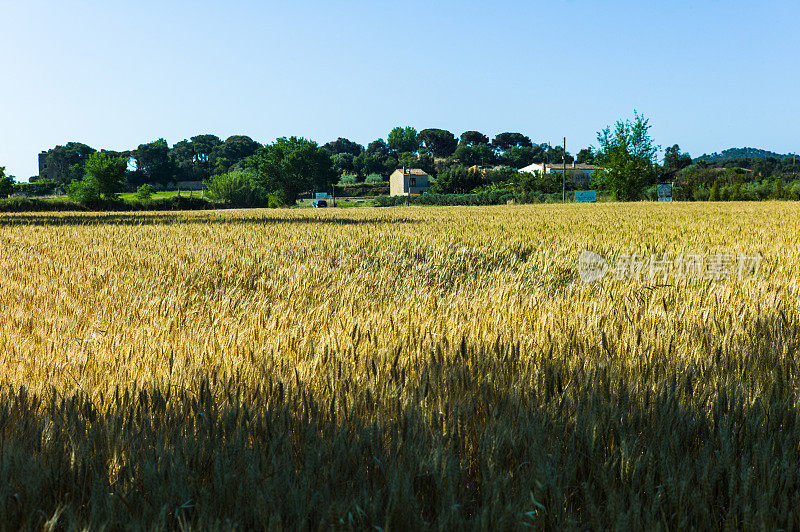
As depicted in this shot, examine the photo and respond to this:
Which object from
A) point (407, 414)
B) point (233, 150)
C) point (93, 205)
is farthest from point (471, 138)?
point (407, 414)

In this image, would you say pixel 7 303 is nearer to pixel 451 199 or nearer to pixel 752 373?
pixel 752 373

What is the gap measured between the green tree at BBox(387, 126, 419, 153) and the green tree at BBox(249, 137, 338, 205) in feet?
248

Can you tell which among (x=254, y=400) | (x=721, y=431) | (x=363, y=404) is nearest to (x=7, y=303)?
(x=254, y=400)

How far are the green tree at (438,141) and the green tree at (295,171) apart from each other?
81.7 meters

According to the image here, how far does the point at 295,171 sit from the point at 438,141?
8702 centimetres

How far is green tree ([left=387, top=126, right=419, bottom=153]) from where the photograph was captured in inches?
7451

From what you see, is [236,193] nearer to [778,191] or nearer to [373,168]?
[778,191]

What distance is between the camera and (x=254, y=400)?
2281 millimetres

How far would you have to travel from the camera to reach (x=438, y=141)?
19000 cm

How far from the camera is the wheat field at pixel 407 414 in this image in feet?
4.91

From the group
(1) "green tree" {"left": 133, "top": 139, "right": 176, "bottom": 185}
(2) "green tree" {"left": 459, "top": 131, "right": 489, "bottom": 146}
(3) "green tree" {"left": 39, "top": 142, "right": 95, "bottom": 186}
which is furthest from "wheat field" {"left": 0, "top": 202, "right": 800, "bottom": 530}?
(2) "green tree" {"left": 459, "top": 131, "right": 489, "bottom": 146}

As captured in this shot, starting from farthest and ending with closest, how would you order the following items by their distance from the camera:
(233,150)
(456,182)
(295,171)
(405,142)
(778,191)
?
(405,142) → (233,150) → (295,171) → (456,182) → (778,191)

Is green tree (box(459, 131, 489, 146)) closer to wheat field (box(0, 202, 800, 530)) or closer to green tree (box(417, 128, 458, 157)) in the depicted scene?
green tree (box(417, 128, 458, 157))

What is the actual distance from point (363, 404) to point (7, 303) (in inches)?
173
